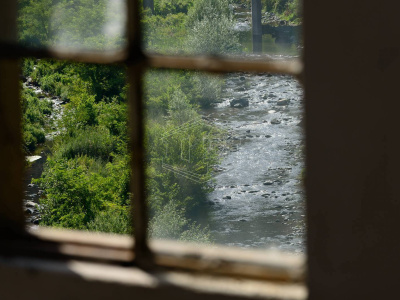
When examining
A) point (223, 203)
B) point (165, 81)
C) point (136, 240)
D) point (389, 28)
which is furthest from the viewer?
point (165, 81)

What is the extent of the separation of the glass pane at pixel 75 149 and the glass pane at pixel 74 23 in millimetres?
535

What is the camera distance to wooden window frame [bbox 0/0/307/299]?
1.40 ft

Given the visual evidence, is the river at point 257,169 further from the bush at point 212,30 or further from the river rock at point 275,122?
the bush at point 212,30

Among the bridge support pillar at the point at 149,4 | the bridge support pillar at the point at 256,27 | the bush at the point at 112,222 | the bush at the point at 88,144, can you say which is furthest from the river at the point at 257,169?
the bridge support pillar at the point at 149,4

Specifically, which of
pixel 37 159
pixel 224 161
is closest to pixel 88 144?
pixel 37 159

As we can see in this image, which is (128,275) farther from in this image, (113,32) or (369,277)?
(113,32)

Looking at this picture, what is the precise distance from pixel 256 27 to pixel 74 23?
3770 mm

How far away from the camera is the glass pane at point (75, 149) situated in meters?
10.3

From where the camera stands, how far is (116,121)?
11.4 m

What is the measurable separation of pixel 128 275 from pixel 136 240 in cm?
3

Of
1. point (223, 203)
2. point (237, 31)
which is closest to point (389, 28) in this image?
point (223, 203)

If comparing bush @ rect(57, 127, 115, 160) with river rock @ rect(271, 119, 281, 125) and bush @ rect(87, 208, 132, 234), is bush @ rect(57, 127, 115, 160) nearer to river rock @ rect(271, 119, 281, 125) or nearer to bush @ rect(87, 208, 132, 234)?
bush @ rect(87, 208, 132, 234)

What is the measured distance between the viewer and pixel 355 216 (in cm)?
38

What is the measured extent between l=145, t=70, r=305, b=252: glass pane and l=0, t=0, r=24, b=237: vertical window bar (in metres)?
9.61
